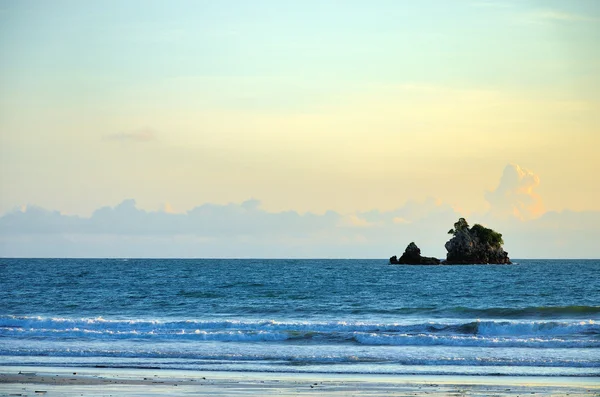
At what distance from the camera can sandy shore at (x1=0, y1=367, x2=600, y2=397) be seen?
19.5 m

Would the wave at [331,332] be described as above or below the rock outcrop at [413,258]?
below

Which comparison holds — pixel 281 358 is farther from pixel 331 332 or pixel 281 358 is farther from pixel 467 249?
pixel 467 249

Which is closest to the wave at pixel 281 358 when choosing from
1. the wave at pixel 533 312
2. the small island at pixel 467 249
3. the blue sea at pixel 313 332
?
the blue sea at pixel 313 332

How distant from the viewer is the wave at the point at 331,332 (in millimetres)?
31375

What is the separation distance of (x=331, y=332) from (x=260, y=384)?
13.5 meters

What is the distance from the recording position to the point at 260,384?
20.9 m

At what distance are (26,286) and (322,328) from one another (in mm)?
43913

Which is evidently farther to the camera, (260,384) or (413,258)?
(413,258)

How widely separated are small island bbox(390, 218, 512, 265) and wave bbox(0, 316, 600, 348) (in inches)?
4006

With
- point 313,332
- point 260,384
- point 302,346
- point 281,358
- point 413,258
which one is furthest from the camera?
point 413,258

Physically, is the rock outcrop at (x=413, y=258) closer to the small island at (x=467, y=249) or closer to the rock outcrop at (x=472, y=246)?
the small island at (x=467, y=249)

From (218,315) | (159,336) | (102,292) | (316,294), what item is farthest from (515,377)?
(102,292)

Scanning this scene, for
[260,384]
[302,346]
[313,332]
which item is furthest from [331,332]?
[260,384]

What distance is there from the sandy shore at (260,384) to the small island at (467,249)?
11611 cm
